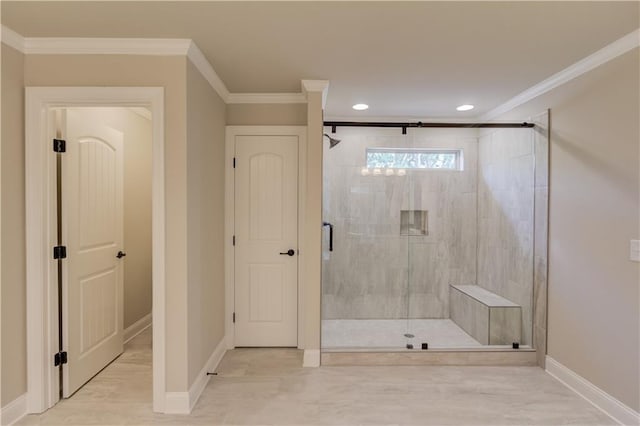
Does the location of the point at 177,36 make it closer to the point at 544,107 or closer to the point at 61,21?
the point at 61,21

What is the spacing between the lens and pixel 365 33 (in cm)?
213

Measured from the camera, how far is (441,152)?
4.05 m

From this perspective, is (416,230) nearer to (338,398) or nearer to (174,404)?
(338,398)

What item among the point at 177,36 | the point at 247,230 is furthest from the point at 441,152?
the point at 177,36

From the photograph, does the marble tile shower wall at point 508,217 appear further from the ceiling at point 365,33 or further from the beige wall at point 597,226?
the ceiling at point 365,33

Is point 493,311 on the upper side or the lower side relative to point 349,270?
lower

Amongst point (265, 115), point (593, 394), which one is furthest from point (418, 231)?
point (265, 115)

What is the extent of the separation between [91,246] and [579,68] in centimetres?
401

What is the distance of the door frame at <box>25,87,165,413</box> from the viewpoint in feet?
7.32

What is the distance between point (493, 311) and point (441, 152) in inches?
73.3

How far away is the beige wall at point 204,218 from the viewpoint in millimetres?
2379

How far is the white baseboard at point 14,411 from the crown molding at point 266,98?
9.21 ft

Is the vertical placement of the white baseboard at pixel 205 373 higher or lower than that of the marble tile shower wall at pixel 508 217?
lower

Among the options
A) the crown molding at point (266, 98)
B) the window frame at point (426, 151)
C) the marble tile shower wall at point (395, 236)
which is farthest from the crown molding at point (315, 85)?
the window frame at point (426, 151)
